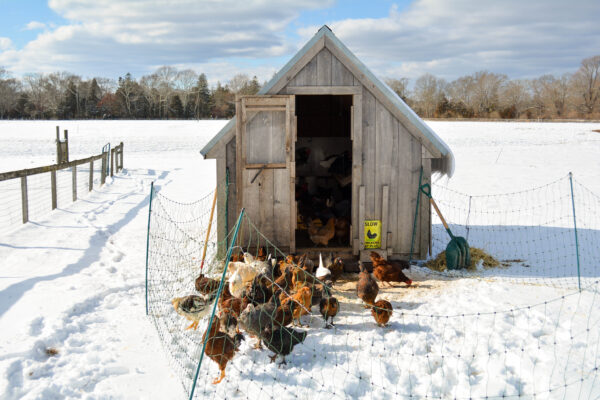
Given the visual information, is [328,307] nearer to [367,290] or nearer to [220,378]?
[367,290]

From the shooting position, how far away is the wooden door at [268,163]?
27.2 ft

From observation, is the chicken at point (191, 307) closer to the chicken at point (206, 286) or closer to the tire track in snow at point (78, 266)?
the chicken at point (206, 286)

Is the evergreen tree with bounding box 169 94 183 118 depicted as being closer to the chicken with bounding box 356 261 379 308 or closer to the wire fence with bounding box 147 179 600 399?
Result: the wire fence with bounding box 147 179 600 399

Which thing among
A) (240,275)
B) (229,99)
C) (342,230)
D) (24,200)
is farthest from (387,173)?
(229,99)

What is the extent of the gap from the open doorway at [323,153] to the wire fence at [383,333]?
2.86 meters

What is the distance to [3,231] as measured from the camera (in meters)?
10.1

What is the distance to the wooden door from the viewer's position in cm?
830

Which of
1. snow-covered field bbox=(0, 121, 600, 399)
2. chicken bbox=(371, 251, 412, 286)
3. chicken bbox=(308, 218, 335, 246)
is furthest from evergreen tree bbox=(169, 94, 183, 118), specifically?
chicken bbox=(371, 251, 412, 286)

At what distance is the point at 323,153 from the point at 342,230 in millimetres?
3646

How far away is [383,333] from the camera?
5840 millimetres

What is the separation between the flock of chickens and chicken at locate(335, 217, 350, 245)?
1995 mm

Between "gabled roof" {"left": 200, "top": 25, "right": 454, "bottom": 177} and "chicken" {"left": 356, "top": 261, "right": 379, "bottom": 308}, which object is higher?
"gabled roof" {"left": 200, "top": 25, "right": 454, "bottom": 177}

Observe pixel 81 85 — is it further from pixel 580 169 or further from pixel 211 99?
pixel 580 169

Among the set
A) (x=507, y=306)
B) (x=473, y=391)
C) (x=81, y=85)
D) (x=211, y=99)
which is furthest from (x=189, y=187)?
(x=81, y=85)
